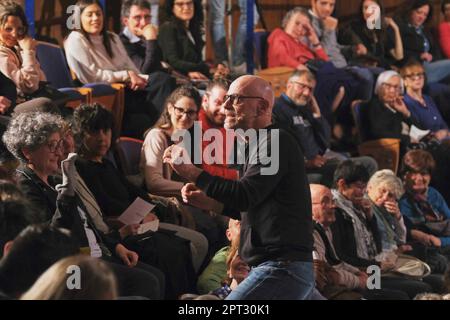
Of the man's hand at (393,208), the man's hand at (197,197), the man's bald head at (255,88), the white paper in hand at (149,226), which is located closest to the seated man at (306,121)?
the man's hand at (393,208)

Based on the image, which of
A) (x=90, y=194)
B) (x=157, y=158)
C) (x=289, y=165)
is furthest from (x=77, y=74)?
(x=289, y=165)

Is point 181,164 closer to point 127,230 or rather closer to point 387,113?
point 127,230

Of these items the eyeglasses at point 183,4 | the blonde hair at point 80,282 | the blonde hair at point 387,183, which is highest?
the eyeglasses at point 183,4

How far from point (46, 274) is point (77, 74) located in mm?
3804

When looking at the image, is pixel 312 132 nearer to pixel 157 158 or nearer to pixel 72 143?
pixel 157 158

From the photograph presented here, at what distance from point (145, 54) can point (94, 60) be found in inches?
21.2

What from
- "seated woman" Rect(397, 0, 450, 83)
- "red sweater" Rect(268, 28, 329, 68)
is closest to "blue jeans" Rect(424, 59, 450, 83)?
"seated woman" Rect(397, 0, 450, 83)

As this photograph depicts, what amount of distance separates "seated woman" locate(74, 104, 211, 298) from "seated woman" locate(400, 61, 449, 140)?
337 centimetres

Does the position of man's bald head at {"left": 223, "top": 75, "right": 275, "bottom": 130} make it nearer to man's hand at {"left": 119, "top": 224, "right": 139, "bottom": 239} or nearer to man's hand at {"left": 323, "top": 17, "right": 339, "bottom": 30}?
man's hand at {"left": 119, "top": 224, "right": 139, "bottom": 239}

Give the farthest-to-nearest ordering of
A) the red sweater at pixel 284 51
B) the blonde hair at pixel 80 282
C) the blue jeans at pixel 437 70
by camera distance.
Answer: the blue jeans at pixel 437 70
the red sweater at pixel 284 51
the blonde hair at pixel 80 282

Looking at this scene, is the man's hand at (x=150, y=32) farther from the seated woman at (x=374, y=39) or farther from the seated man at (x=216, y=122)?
the seated woman at (x=374, y=39)

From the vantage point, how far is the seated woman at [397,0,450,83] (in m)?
9.66

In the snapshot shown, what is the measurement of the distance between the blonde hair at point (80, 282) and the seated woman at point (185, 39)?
430cm

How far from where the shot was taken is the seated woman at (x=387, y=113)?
8750mm
